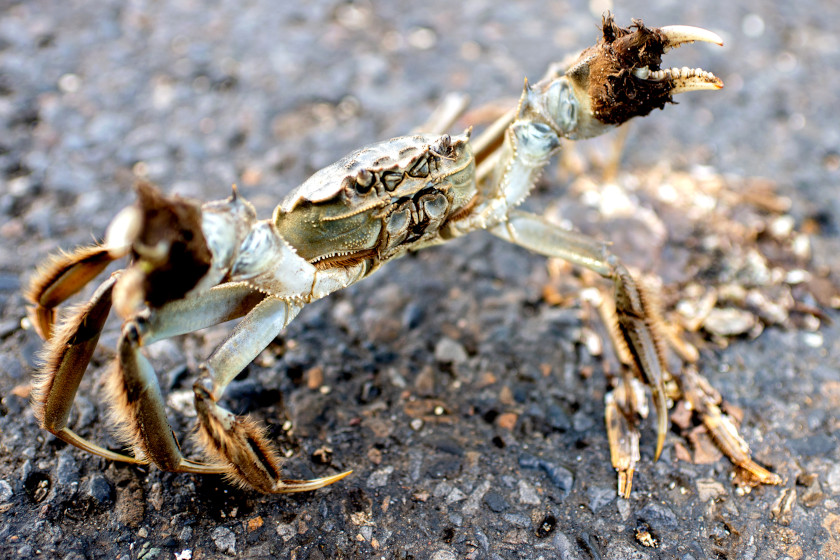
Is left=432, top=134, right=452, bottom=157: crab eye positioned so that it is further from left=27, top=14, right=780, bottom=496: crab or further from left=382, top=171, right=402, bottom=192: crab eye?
left=382, top=171, right=402, bottom=192: crab eye

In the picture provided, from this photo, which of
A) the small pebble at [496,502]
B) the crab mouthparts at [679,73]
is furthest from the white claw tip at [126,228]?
the crab mouthparts at [679,73]

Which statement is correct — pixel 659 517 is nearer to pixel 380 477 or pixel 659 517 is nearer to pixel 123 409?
pixel 380 477

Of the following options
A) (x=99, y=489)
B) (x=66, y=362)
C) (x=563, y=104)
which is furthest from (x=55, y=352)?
(x=563, y=104)

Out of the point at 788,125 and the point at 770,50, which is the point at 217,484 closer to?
the point at 788,125

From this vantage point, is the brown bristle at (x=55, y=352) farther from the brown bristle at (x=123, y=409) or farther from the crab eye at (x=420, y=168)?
the crab eye at (x=420, y=168)

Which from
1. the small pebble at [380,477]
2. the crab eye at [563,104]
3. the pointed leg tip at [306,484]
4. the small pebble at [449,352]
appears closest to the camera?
the pointed leg tip at [306,484]

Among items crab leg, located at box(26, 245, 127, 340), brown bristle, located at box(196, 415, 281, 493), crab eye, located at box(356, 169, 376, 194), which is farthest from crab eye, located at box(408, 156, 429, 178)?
crab leg, located at box(26, 245, 127, 340)
